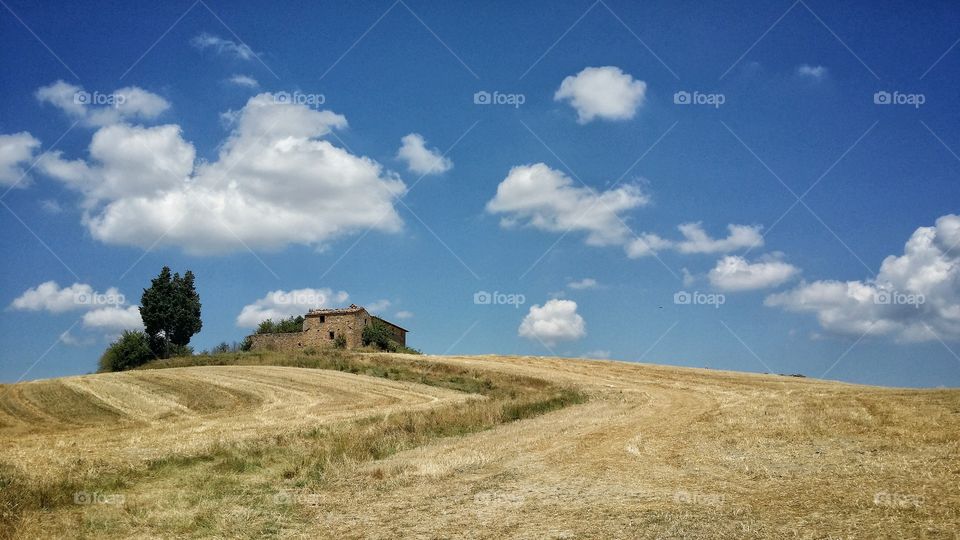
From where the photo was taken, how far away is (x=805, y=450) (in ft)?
49.4

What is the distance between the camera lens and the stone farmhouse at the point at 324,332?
8469 centimetres

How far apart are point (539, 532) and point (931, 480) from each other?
6.93m

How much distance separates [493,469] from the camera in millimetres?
14742

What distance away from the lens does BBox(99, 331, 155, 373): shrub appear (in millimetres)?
78125

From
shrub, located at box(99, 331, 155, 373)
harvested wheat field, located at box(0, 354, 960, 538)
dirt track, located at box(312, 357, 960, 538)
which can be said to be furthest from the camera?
shrub, located at box(99, 331, 155, 373)

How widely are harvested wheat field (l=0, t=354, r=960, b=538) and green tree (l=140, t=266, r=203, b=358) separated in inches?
2103
